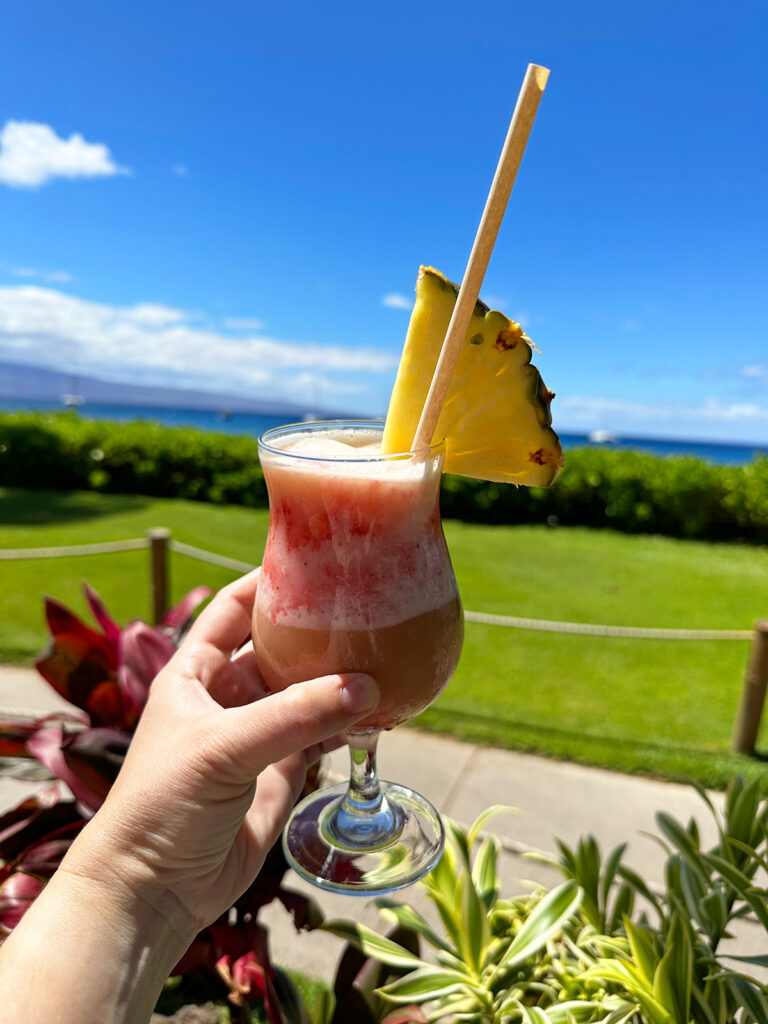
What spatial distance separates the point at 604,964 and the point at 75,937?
1.03 m

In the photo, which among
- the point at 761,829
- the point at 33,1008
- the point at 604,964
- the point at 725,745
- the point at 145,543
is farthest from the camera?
the point at 145,543

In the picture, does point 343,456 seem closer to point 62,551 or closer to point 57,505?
point 62,551

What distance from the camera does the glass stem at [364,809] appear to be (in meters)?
1.38

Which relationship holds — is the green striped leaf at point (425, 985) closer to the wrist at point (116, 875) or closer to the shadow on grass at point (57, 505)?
the wrist at point (116, 875)

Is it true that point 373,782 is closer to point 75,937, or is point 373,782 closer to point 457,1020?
point 457,1020

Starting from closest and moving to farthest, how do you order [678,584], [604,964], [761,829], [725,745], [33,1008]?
[33,1008] < [604,964] < [761,829] < [725,745] < [678,584]

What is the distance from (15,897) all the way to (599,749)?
114 inches

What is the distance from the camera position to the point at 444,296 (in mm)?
1133

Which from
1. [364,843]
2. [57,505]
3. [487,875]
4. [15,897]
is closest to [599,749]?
[487,875]

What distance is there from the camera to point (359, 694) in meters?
1.08

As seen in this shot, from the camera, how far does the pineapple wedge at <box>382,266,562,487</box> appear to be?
44.6 inches

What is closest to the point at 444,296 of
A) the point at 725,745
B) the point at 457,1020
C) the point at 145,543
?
the point at 457,1020

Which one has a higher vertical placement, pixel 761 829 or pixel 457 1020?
pixel 761 829

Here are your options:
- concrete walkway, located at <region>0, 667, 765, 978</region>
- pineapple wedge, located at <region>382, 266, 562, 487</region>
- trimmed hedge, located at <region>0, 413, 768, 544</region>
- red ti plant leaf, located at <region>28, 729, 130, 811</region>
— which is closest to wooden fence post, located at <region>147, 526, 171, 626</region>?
concrete walkway, located at <region>0, 667, 765, 978</region>
